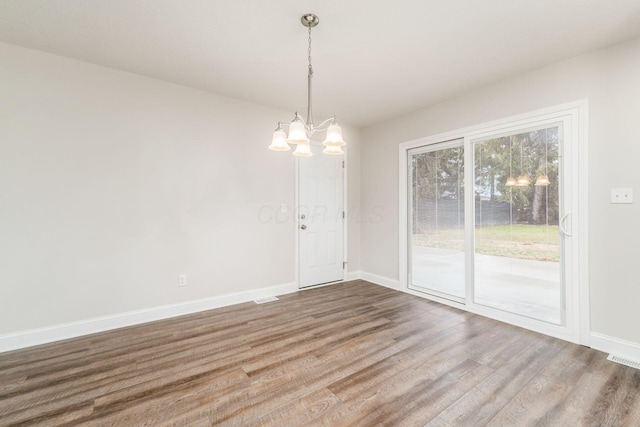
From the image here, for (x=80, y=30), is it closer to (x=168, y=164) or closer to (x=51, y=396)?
(x=168, y=164)

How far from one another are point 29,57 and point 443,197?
4.62 meters

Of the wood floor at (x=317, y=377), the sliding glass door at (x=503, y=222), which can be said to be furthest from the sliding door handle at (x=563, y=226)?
the wood floor at (x=317, y=377)

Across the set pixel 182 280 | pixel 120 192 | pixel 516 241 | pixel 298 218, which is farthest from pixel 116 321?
pixel 516 241

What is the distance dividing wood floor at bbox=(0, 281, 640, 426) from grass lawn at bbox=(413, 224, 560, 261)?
31.1 inches

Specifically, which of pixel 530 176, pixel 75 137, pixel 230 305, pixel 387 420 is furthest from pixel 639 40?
pixel 75 137

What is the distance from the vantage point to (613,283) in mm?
2318

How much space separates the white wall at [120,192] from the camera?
7.89 feet

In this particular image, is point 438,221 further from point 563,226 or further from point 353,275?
point 353,275

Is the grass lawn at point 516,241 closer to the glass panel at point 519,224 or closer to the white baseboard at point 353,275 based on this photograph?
the glass panel at point 519,224

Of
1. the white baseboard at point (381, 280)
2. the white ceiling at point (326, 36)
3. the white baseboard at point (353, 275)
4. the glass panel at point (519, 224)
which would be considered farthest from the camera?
the white baseboard at point (353, 275)

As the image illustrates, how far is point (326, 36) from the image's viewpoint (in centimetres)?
225

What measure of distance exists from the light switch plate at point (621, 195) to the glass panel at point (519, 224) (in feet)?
1.22

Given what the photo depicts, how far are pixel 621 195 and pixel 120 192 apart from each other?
4.66m

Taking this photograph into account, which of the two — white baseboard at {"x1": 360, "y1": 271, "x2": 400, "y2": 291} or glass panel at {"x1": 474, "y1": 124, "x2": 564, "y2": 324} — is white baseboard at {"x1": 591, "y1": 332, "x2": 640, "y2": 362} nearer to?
glass panel at {"x1": 474, "y1": 124, "x2": 564, "y2": 324}
